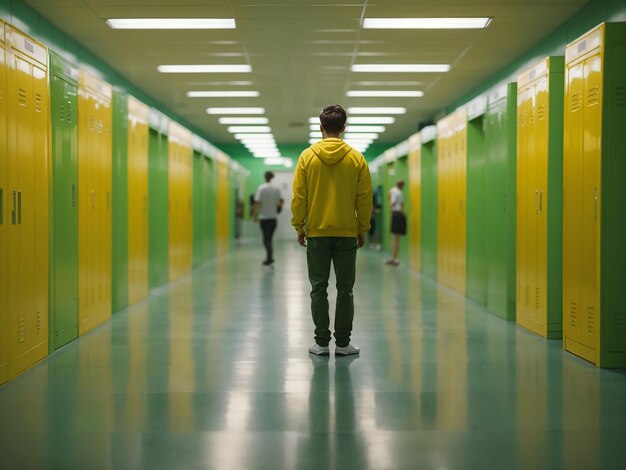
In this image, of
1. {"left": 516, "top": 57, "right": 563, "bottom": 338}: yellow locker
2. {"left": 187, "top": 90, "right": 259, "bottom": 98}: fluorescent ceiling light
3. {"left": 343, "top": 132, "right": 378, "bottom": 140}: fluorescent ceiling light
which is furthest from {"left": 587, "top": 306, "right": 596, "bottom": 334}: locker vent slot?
{"left": 343, "top": 132, "right": 378, "bottom": 140}: fluorescent ceiling light

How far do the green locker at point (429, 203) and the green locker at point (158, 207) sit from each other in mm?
4189

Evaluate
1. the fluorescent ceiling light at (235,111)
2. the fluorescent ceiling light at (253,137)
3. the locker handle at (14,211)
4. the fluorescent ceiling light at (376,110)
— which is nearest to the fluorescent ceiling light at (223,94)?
the fluorescent ceiling light at (235,111)

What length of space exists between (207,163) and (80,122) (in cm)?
935

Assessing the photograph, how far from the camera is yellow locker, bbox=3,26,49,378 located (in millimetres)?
4391

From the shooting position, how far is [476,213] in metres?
8.59

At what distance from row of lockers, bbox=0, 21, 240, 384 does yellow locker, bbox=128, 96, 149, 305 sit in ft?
0.04

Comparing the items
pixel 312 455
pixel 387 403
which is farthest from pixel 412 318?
pixel 312 455

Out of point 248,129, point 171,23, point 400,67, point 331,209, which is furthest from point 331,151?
point 248,129

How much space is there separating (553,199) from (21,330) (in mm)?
4308

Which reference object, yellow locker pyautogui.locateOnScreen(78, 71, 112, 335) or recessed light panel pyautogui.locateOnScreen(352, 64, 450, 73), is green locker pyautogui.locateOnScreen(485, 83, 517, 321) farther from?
yellow locker pyautogui.locateOnScreen(78, 71, 112, 335)

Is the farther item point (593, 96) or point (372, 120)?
point (372, 120)

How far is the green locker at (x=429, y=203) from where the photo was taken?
11.3 m

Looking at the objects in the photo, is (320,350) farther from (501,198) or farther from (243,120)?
(243,120)

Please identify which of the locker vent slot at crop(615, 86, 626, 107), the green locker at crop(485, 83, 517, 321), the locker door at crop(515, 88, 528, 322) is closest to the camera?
the locker vent slot at crop(615, 86, 626, 107)
